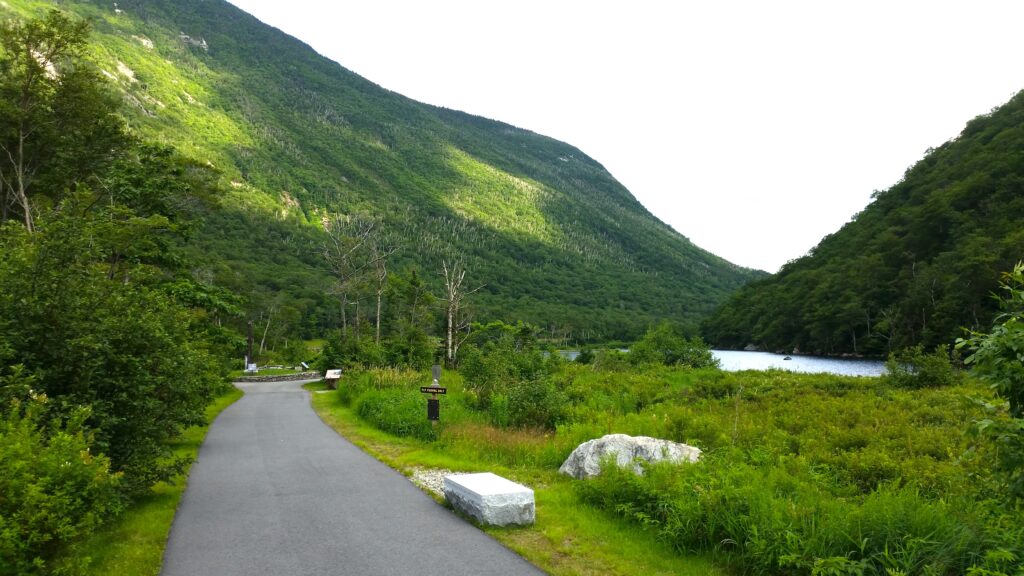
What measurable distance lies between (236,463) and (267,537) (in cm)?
604

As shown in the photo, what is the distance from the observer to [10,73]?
64.7ft

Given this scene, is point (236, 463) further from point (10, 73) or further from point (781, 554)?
point (10, 73)

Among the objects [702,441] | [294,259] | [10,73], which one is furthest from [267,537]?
[294,259]

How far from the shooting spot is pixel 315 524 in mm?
8188

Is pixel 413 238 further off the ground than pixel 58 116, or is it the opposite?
pixel 413 238

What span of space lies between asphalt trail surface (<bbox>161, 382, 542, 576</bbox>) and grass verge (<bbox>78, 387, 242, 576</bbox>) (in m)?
0.17

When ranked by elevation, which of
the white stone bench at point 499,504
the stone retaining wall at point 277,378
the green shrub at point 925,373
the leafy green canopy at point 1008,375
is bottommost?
the stone retaining wall at point 277,378

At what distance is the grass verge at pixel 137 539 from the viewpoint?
6.55 meters

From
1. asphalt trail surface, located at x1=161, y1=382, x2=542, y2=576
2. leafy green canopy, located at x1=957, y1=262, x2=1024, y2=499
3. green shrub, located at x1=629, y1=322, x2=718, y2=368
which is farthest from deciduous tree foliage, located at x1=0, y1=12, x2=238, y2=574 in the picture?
green shrub, located at x1=629, y1=322, x2=718, y2=368

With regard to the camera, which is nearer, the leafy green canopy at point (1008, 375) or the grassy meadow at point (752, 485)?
the leafy green canopy at point (1008, 375)

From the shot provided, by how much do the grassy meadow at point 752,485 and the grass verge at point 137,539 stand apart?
4.47 metres

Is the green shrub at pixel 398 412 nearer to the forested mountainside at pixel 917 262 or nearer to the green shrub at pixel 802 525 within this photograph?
the green shrub at pixel 802 525

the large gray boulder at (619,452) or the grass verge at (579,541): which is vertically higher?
the large gray boulder at (619,452)

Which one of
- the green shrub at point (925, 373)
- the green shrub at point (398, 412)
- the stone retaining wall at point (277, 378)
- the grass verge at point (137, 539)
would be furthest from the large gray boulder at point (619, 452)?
the stone retaining wall at point (277, 378)
